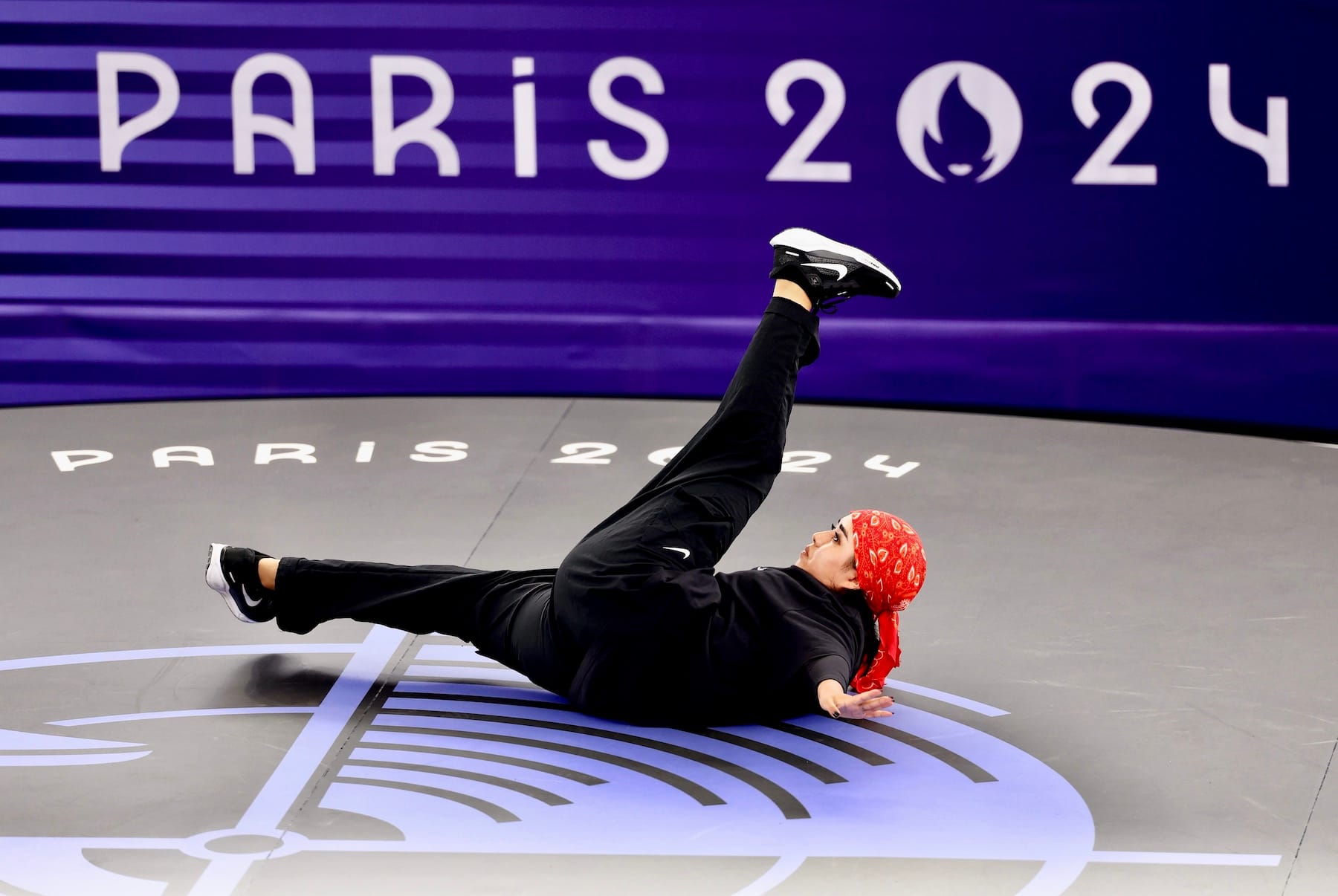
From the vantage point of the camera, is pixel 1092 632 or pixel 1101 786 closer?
pixel 1101 786

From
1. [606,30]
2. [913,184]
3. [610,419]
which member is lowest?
[610,419]

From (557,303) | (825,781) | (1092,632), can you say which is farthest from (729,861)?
(557,303)

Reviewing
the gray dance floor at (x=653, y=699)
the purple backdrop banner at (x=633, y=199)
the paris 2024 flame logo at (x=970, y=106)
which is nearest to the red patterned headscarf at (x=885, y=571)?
the gray dance floor at (x=653, y=699)

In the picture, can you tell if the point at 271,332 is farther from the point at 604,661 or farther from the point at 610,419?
the point at 604,661

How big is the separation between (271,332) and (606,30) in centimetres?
179

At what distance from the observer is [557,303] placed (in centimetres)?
725

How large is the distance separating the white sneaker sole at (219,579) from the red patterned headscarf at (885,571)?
1.41 m

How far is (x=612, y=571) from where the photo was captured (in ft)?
11.7

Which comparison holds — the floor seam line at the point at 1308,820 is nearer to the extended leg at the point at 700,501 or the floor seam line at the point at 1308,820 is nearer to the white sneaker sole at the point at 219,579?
the extended leg at the point at 700,501

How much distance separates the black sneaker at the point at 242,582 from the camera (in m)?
4.02

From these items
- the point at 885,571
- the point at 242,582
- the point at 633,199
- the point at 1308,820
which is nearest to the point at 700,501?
the point at 885,571

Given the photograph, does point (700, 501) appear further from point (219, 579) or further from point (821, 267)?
point (219, 579)

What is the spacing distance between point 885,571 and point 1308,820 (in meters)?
0.89

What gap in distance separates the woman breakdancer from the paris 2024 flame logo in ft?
10.4
